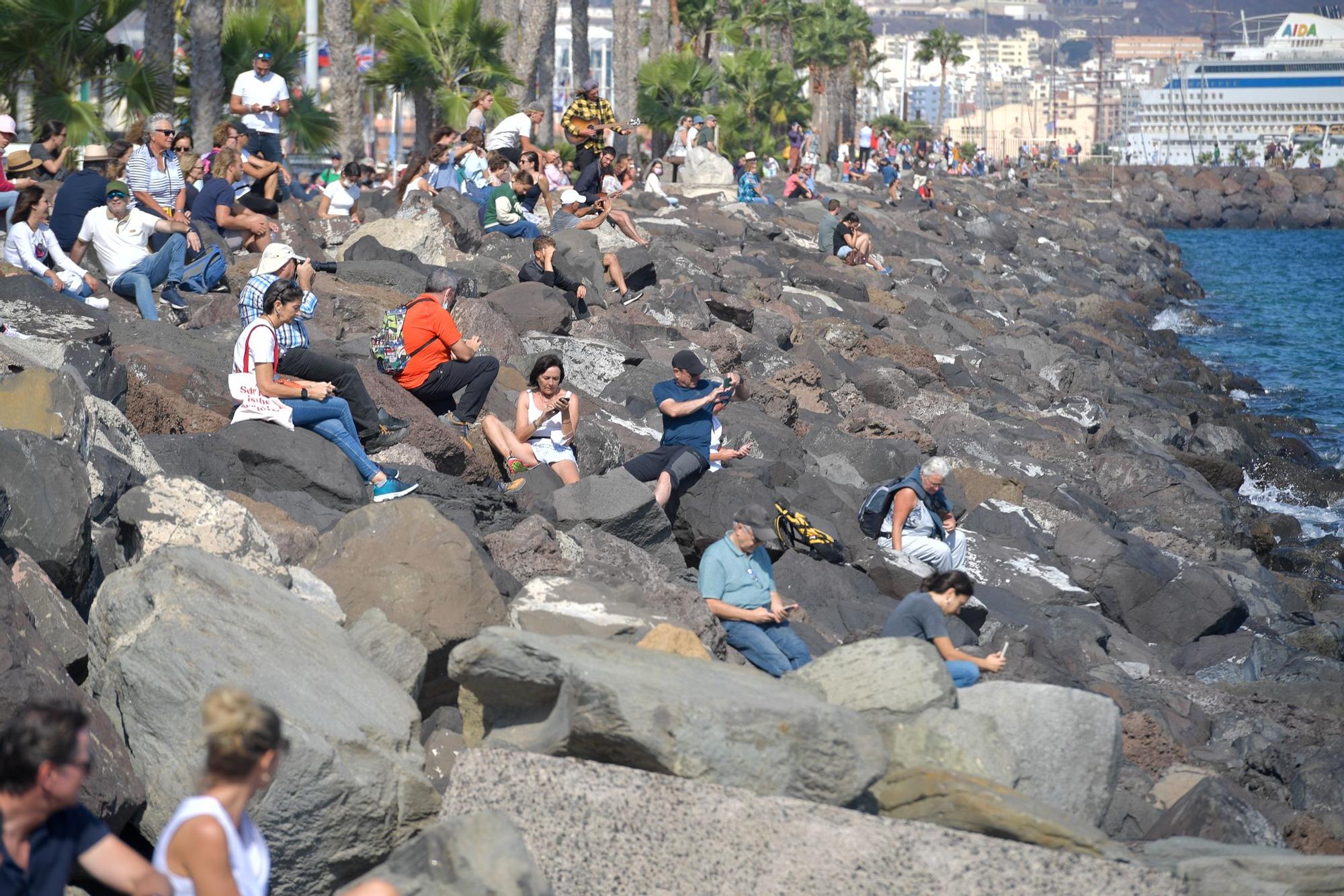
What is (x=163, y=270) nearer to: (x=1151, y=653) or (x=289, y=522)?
(x=289, y=522)

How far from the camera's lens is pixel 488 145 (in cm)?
1789

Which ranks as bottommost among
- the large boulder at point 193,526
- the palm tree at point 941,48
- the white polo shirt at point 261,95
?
the large boulder at point 193,526

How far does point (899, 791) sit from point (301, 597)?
2.55m

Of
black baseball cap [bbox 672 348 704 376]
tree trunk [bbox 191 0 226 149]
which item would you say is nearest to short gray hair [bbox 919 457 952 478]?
black baseball cap [bbox 672 348 704 376]

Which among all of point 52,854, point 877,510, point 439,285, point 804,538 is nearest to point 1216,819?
point 804,538

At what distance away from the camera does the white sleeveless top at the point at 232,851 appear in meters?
3.45

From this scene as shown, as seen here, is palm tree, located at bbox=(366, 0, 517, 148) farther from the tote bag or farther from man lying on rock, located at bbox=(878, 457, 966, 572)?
the tote bag

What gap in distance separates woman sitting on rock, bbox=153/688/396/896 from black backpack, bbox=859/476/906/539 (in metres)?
6.57

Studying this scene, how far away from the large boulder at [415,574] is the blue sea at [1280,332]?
10.9 m

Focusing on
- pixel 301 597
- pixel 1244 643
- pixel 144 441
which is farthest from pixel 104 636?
pixel 1244 643

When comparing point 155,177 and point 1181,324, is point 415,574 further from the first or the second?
point 1181,324

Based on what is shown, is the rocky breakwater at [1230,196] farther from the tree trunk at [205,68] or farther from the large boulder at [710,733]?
the large boulder at [710,733]

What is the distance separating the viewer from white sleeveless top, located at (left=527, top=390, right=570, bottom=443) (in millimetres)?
9219

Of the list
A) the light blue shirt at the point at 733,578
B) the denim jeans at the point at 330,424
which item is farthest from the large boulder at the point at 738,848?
the denim jeans at the point at 330,424
